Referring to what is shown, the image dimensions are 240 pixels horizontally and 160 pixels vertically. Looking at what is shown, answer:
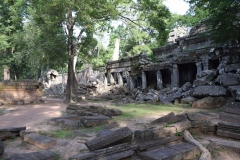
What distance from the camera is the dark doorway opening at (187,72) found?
15273 mm

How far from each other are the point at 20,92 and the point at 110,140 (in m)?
12.3

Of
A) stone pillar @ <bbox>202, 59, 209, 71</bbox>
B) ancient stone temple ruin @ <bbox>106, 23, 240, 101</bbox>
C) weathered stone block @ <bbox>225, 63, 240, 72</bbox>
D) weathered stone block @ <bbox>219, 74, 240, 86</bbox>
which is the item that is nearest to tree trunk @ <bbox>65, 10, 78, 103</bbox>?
ancient stone temple ruin @ <bbox>106, 23, 240, 101</bbox>

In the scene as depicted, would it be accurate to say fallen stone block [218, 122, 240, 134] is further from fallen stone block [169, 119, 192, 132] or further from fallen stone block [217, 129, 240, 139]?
fallen stone block [169, 119, 192, 132]

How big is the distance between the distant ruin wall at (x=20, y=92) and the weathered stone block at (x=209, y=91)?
1102 cm

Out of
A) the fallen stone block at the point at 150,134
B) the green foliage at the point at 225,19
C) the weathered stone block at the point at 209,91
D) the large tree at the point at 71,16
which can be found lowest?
the fallen stone block at the point at 150,134

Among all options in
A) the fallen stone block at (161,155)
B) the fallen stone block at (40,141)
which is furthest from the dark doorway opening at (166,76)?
the fallen stone block at (40,141)

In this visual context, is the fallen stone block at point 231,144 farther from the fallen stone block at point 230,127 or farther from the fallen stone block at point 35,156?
the fallen stone block at point 35,156

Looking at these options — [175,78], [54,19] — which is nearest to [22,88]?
[54,19]

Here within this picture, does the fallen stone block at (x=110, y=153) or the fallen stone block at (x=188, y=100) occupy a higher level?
the fallen stone block at (x=188, y=100)

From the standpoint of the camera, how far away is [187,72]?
15.5 m

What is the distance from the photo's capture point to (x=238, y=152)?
13.8 feet

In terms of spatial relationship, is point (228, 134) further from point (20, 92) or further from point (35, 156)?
point (20, 92)

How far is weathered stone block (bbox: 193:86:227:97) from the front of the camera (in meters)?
9.78

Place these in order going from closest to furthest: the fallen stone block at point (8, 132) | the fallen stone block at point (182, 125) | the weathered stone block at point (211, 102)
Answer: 1. the fallen stone block at point (182, 125)
2. the fallen stone block at point (8, 132)
3. the weathered stone block at point (211, 102)
